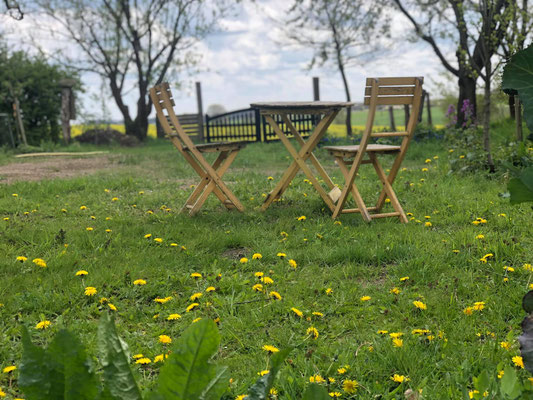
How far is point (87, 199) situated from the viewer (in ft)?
18.1

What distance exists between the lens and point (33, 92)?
1541cm

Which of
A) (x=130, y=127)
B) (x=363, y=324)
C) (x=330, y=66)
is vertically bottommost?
(x=363, y=324)

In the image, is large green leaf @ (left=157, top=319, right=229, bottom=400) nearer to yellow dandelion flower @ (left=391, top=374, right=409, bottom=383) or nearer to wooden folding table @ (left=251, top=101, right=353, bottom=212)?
yellow dandelion flower @ (left=391, top=374, right=409, bottom=383)

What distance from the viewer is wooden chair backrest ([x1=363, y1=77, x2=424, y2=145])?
398 cm

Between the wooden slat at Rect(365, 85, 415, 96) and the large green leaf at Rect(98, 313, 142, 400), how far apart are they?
353 centimetres

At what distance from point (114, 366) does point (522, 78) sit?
3.04 ft

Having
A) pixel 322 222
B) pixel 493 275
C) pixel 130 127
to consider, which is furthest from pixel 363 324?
pixel 130 127

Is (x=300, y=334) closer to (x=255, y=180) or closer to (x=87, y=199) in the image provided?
(x=87, y=199)

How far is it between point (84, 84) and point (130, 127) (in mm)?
2146

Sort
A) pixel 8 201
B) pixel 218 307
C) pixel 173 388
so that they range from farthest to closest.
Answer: pixel 8 201 < pixel 218 307 < pixel 173 388

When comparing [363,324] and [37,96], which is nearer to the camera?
[363,324]

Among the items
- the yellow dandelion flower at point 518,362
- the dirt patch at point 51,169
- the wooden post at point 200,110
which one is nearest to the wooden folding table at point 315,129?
the yellow dandelion flower at point 518,362

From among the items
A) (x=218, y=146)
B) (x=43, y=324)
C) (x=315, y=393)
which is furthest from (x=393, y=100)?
(x=315, y=393)

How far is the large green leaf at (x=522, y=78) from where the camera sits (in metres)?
0.94
